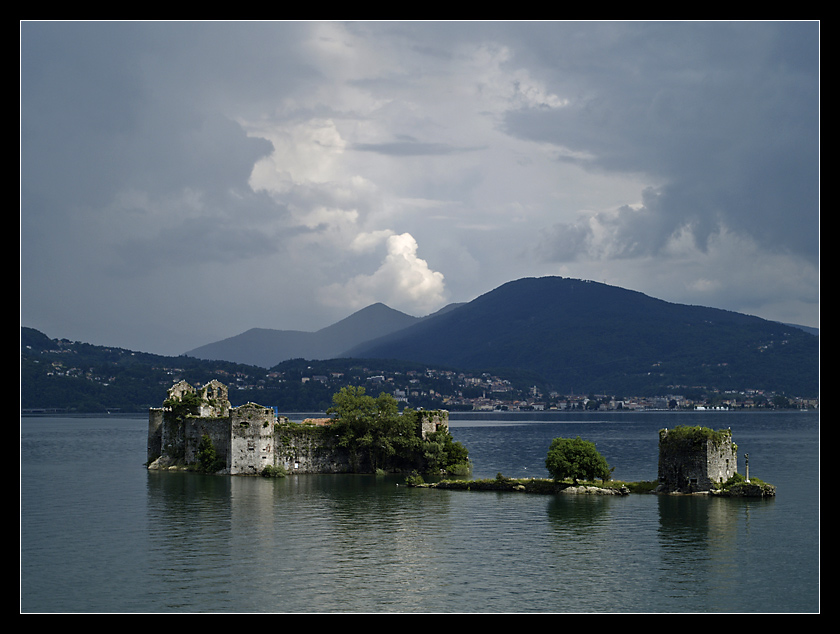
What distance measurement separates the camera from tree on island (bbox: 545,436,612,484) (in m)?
57.1

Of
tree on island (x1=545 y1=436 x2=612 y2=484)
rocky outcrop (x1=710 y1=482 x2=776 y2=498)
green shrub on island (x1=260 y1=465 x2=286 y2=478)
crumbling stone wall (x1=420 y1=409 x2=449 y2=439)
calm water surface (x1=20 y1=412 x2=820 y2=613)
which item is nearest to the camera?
calm water surface (x1=20 y1=412 x2=820 y2=613)

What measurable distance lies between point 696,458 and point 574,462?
8.07m

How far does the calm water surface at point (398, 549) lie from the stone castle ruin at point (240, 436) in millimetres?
2956

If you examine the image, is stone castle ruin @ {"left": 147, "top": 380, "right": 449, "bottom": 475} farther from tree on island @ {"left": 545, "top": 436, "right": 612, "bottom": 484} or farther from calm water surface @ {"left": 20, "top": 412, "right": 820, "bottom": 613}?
tree on island @ {"left": 545, "top": 436, "right": 612, "bottom": 484}

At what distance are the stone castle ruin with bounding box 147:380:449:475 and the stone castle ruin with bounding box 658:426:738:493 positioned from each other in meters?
21.2

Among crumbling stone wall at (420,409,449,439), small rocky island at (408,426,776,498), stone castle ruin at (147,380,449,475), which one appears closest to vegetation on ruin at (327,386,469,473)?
crumbling stone wall at (420,409,449,439)

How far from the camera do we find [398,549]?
3991cm

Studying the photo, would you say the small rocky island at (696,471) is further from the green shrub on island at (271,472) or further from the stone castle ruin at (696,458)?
the green shrub on island at (271,472)

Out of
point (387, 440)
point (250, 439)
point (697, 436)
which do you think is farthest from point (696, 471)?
point (250, 439)

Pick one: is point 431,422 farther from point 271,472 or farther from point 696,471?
point 696,471
